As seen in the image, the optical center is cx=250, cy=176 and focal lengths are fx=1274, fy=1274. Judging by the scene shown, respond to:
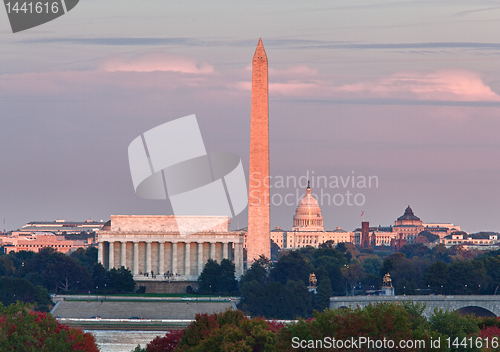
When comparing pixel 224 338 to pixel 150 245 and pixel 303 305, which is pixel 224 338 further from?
pixel 150 245

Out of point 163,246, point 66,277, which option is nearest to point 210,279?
point 163,246

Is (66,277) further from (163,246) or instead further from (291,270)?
(291,270)

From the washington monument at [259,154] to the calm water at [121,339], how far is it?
36702 mm

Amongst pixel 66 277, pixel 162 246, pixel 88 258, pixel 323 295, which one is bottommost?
pixel 323 295

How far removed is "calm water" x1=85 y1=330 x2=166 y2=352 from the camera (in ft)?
310

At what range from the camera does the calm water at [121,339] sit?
9462cm

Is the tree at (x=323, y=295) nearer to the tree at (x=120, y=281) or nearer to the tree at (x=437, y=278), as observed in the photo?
the tree at (x=437, y=278)

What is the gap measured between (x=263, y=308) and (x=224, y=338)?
1870 inches

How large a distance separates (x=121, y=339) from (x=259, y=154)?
130 feet

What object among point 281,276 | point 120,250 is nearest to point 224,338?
point 281,276

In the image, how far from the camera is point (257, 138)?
131 m

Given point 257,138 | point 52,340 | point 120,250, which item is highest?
point 257,138

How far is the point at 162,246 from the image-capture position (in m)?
142

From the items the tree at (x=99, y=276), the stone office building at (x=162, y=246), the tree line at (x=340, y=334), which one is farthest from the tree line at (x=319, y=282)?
the tree line at (x=340, y=334)
